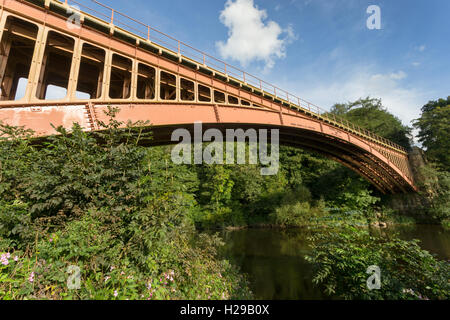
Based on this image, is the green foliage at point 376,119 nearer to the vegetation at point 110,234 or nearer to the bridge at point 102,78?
the bridge at point 102,78

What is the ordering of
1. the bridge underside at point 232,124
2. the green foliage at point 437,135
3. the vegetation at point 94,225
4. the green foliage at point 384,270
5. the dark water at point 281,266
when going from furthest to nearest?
the green foliage at point 437,135, the dark water at point 281,266, the bridge underside at point 232,124, the green foliage at point 384,270, the vegetation at point 94,225

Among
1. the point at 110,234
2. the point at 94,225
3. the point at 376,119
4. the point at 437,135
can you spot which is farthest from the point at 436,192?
the point at 94,225

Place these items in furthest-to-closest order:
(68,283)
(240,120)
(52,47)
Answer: (240,120) < (52,47) < (68,283)

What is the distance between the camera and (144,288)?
324 centimetres

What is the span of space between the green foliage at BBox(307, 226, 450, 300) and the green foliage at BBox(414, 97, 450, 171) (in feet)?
91.3

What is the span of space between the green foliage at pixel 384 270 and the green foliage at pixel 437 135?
Result: 27.8 meters

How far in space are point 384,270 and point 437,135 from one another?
98.7 ft

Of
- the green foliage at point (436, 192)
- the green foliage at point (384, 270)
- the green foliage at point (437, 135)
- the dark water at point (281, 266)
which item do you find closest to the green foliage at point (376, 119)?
the green foliage at point (437, 135)

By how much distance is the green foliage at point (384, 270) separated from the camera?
3.98 m

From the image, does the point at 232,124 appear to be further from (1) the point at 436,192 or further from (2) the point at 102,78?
(1) the point at 436,192
